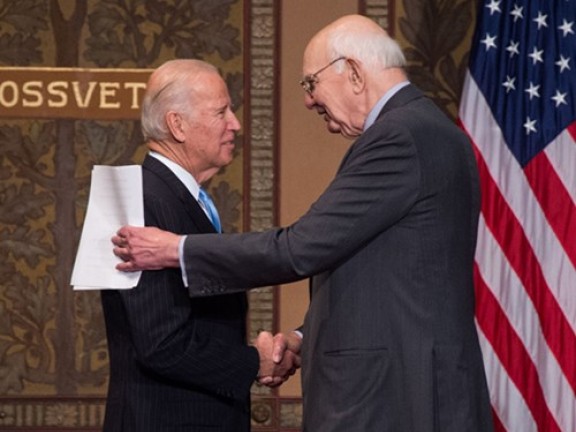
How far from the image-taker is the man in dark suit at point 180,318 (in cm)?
280

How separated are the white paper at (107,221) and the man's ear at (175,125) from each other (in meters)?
0.23

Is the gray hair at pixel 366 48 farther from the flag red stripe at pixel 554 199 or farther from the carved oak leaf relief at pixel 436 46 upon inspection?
the carved oak leaf relief at pixel 436 46

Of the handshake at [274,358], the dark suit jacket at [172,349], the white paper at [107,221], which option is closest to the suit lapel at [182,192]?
the dark suit jacket at [172,349]

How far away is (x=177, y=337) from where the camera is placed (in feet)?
9.20

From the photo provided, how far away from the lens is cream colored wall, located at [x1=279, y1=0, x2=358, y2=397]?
505 cm

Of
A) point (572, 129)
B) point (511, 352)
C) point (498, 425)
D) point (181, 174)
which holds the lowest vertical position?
point (498, 425)

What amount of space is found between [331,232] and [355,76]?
1.26 ft

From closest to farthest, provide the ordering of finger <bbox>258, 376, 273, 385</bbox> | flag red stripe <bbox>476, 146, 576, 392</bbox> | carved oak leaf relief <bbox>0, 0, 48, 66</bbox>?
finger <bbox>258, 376, 273, 385</bbox>
flag red stripe <bbox>476, 146, 576, 392</bbox>
carved oak leaf relief <bbox>0, 0, 48, 66</bbox>

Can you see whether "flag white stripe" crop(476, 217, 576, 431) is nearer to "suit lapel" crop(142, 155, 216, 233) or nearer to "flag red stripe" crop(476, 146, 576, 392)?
"flag red stripe" crop(476, 146, 576, 392)

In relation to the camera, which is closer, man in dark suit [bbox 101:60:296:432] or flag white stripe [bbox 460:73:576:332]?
man in dark suit [bbox 101:60:296:432]

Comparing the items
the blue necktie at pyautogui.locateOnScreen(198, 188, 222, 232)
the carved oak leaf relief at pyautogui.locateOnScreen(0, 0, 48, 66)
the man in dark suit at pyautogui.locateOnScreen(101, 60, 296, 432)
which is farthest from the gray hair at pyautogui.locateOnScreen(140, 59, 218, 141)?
the carved oak leaf relief at pyautogui.locateOnScreen(0, 0, 48, 66)

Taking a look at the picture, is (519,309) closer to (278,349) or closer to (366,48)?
(278,349)

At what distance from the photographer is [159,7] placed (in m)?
5.09

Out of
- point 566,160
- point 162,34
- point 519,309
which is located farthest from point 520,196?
point 162,34
